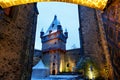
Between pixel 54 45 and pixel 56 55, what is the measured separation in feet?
8.39

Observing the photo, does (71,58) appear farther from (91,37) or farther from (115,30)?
(115,30)

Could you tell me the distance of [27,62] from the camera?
7.85 meters

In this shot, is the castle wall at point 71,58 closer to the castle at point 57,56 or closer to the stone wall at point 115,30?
the castle at point 57,56

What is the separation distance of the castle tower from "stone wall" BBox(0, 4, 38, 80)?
638 inches

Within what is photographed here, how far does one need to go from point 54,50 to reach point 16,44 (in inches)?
743

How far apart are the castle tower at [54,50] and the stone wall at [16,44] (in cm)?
1620

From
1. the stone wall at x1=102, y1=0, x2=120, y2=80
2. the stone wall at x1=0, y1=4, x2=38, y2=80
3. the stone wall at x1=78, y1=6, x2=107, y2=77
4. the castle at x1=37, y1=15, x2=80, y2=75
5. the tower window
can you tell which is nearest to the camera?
the stone wall at x1=102, y1=0, x2=120, y2=80

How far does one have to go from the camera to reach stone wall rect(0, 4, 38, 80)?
580 cm

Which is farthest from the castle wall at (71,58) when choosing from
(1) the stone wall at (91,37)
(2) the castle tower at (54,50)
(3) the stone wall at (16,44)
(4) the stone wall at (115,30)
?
(4) the stone wall at (115,30)

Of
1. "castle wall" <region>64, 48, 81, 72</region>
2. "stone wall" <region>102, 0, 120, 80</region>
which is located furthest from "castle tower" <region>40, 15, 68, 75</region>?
"stone wall" <region>102, 0, 120, 80</region>

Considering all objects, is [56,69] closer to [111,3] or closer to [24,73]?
[24,73]

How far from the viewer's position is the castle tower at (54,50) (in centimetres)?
2432

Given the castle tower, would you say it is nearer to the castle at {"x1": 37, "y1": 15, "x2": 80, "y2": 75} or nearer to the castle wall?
the castle at {"x1": 37, "y1": 15, "x2": 80, "y2": 75}

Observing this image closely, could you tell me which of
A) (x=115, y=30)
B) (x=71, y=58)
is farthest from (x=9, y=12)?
(x=71, y=58)
